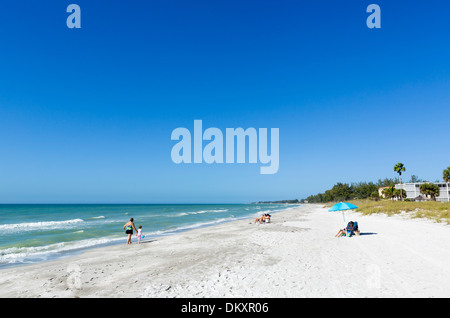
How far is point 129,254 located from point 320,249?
31.0ft

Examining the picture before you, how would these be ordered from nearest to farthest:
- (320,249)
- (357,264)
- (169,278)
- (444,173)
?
(169,278) < (357,264) < (320,249) < (444,173)

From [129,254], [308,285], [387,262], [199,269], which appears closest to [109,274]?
[199,269]

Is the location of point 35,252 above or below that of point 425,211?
below

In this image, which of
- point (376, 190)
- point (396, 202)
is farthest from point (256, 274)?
point (376, 190)

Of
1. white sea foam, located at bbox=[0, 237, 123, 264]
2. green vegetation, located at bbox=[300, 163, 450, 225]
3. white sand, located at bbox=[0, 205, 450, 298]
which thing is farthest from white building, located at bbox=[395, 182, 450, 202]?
white sea foam, located at bbox=[0, 237, 123, 264]

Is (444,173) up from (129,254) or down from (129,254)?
up

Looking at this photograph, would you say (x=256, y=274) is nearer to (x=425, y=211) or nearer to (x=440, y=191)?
(x=425, y=211)

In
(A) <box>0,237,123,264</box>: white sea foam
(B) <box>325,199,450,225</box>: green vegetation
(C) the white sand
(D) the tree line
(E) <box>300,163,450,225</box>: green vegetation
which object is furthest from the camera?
(D) the tree line

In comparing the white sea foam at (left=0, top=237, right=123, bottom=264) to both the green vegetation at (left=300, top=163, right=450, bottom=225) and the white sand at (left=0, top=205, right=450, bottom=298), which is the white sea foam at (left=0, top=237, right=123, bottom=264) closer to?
the white sand at (left=0, top=205, right=450, bottom=298)
